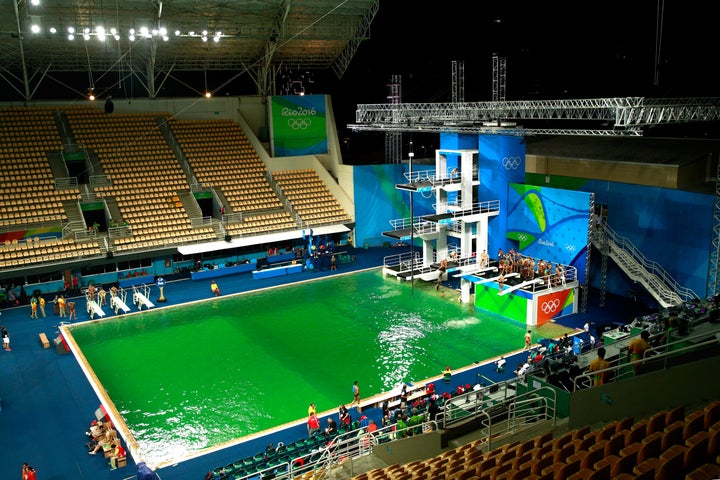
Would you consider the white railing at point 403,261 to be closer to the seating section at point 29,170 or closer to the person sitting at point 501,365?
the person sitting at point 501,365

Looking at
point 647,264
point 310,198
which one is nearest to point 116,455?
point 647,264

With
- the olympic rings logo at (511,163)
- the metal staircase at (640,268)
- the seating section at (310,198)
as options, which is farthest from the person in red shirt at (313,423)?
the seating section at (310,198)

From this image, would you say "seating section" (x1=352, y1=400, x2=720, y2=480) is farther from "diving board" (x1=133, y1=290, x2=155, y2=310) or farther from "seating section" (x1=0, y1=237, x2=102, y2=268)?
"seating section" (x1=0, y1=237, x2=102, y2=268)

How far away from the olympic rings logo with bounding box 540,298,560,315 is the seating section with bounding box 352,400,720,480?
13.0 meters

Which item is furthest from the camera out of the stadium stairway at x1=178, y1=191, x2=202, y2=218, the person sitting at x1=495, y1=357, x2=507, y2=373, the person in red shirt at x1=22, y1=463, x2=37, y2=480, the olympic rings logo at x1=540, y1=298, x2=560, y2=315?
the stadium stairway at x1=178, y1=191, x2=202, y2=218

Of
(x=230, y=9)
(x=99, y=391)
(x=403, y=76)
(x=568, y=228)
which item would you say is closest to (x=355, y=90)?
(x=403, y=76)

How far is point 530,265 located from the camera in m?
23.5

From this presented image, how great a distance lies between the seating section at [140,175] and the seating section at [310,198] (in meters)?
5.25

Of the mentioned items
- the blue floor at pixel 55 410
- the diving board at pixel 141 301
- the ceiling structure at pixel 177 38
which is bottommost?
the blue floor at pixel 55 410

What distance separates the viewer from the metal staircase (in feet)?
69.2

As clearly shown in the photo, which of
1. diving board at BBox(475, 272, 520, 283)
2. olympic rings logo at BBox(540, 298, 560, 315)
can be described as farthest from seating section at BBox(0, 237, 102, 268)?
olympic rings logo at BBox(540, 298, 560, 315)

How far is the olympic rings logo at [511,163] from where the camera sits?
25703 mm

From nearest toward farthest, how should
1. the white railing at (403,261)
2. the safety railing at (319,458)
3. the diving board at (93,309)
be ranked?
the safety railing at (319,458) < the diving board at (93,309) < the white railing at (403,261)

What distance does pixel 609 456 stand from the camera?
24.3 ft
